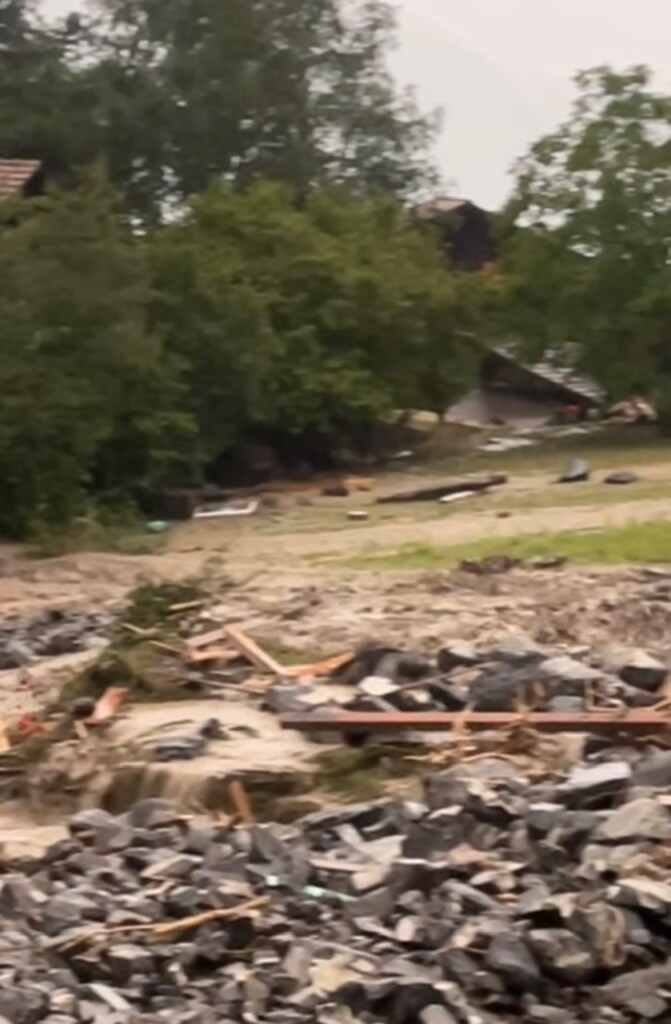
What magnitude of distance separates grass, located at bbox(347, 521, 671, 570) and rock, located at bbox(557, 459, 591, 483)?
6.56 metres

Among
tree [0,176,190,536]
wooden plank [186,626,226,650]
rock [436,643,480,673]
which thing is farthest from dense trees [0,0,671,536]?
rock [436,643,480,673]

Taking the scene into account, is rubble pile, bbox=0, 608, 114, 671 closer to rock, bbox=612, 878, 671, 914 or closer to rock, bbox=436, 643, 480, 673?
rock, bbox=436, 643, 480, 673

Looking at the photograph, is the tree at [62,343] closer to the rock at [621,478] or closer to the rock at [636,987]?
the rock at [621,478]

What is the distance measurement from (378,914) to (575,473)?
66.1 feet

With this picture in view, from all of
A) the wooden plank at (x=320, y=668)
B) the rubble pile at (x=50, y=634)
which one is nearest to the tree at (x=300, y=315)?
the rubble pile at (x=50, y=634)

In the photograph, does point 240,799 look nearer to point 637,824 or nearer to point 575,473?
point 637,824

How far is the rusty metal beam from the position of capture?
9844mm

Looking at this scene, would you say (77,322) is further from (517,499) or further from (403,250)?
Answer: (403,250)

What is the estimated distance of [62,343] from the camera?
78.2ft

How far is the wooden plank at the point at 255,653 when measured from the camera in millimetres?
12242

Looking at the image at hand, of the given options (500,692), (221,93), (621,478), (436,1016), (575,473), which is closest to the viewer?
(436,1016)

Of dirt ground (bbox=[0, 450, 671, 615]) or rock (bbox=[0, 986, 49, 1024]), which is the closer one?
rock (bbox=[0, 986, 49, 1024])

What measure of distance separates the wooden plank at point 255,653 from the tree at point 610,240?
2044 centimetres

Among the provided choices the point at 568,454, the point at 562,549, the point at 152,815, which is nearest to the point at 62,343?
the point at 562,549
